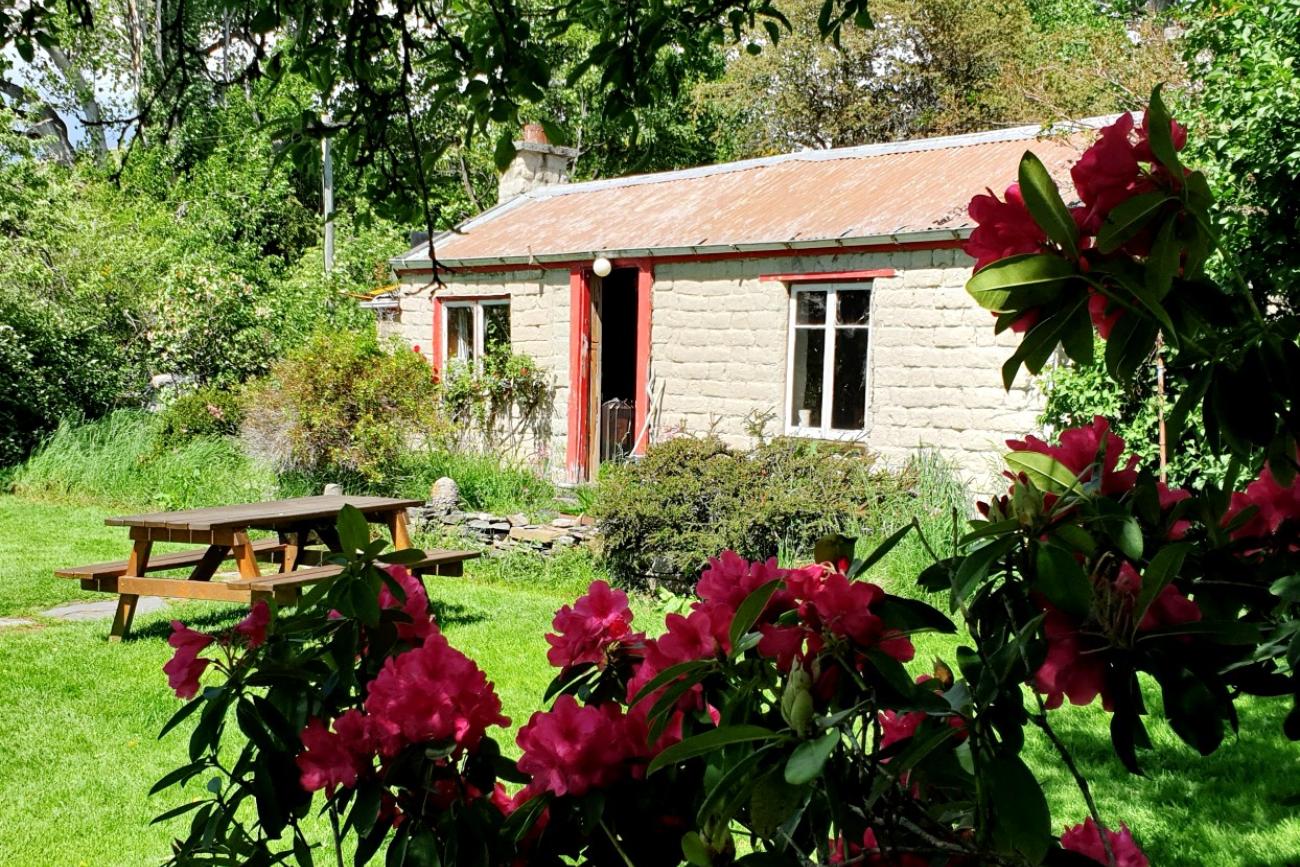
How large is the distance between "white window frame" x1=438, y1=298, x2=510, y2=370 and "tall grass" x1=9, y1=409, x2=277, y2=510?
8.96ft

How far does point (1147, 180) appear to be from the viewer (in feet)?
3.65

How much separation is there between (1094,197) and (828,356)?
9478mm

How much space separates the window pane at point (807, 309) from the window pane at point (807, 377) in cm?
10

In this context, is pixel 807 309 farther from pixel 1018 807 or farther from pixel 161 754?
pixel 1018 807

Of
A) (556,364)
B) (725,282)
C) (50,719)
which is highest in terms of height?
(725,282)

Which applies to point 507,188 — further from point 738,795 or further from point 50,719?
point 738,795

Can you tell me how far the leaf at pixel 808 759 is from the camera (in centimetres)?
92

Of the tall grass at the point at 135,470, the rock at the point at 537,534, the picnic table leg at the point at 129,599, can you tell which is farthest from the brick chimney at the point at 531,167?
the picnic table leg at the point at 129,599

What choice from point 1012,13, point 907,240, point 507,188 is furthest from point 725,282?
point 1012,13

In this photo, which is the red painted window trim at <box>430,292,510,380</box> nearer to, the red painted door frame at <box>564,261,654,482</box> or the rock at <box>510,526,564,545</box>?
the red painted door frame at <box>564,261,654,482</box>

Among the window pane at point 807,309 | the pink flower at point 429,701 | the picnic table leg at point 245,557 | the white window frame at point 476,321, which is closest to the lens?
the pink flower at point 429,701

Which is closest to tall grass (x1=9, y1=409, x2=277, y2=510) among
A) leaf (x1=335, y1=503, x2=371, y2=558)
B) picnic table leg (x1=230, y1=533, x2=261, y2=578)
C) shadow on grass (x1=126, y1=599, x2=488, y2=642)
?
shadow on grass (x1=126, y1=599, x2=488, y2=642)

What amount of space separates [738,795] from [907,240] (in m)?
8.94

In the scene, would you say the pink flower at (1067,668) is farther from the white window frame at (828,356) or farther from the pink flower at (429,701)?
the white window frame at (828,356)
